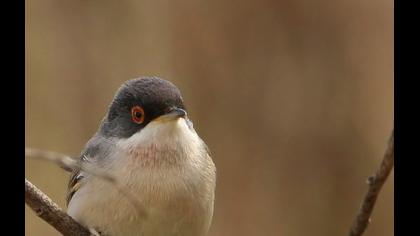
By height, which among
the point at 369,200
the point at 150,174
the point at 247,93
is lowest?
the point at 247,93

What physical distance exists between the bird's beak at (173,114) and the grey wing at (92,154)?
396mm

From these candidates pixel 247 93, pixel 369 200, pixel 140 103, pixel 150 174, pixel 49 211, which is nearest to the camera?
pixel 369 200

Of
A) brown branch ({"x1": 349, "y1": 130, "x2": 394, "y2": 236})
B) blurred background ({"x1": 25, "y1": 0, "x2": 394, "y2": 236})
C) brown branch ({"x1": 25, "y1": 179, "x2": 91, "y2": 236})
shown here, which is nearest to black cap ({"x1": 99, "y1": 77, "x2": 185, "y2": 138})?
brown branch ({"x1": 25, "y1": 179, "x2": 91, "y2": 236})

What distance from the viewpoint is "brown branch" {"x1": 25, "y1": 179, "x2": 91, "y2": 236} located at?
3.06 m

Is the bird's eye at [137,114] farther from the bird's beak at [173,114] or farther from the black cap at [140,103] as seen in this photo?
the bird's beak at [173,114]

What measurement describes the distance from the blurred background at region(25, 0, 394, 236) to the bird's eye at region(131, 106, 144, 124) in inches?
106

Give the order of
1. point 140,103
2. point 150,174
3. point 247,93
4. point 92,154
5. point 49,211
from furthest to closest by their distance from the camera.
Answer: point 247,93, point 92,154, point 140,103, point 150,174, point 49,211

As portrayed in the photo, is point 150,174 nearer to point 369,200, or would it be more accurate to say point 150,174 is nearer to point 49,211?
point 49,211

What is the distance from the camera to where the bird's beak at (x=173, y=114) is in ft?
13.1

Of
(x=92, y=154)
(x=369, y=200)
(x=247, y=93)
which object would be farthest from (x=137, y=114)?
(x=247, y=93)

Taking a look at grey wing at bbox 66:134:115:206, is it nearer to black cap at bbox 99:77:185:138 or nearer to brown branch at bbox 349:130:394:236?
black cap at bbox 99:77:185:138

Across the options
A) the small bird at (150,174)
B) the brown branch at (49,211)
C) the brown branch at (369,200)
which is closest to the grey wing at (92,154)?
the small bird at (150,174)

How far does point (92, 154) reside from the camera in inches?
170

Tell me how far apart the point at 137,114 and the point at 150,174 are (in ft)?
1.35
